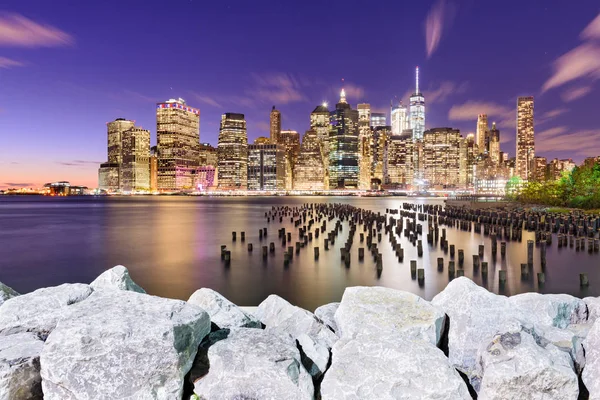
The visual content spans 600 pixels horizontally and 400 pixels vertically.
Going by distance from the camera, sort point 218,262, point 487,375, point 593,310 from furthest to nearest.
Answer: point 218,262
point 593,310
point 487,375

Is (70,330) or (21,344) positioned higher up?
(70,330)

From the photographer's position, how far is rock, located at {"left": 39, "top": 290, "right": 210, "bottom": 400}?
4.64 metres

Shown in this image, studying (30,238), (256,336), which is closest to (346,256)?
(256,336)

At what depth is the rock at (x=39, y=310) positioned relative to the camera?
580cm

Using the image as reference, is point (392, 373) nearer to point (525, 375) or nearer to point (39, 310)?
point (525, 375)

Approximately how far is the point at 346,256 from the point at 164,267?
9.87 metres

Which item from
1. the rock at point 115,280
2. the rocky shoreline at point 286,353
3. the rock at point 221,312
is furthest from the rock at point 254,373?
the rock at point 115,280

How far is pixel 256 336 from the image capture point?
5.64 m

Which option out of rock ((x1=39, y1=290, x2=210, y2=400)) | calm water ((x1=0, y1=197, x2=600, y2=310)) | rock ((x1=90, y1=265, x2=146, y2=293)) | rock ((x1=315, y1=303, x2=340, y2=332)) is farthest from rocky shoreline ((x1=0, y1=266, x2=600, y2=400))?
calm water ((x1=0, y1=197, x2=600, y2=310))

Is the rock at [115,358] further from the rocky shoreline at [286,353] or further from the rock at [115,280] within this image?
the rock at [115,280]

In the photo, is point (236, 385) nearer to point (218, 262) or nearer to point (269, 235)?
point (218, 262)

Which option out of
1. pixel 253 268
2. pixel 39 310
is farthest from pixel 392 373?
pixel 253 268

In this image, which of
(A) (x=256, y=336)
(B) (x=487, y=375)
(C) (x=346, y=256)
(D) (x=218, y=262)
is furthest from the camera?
(D) (x=218, y=262)

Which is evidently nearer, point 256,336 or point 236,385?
point 236,385
